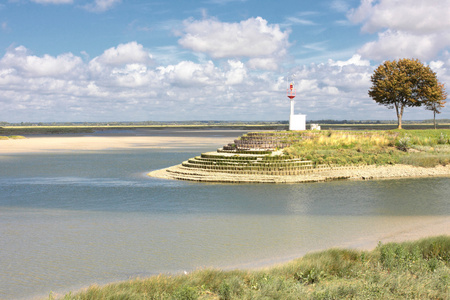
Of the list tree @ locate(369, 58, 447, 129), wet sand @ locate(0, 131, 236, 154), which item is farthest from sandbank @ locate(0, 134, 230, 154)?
tree @ locate(369, 58, 447, 129)

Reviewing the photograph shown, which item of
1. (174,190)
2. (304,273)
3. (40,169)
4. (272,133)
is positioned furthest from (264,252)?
(40,169)

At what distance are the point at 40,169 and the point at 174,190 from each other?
54.2ft

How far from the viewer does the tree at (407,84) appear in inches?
1933

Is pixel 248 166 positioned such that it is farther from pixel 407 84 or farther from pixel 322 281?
pixel 407 84

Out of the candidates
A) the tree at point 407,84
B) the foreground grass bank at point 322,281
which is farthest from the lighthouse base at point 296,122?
the foreground grass bank at point 322,281

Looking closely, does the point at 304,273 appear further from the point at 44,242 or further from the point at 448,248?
the point at 44,242

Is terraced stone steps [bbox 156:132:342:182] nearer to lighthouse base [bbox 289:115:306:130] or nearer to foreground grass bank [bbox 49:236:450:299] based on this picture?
lighthouse base [bbox 289:115:306:130]

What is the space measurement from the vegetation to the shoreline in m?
0.91

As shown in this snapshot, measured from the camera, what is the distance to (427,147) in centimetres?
3538

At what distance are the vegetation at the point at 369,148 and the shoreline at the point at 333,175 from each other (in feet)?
2.99

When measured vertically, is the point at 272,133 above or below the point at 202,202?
above

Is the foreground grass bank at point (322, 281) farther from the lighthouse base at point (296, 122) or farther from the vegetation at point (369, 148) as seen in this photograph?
the lighthouse base at point (296, 122)

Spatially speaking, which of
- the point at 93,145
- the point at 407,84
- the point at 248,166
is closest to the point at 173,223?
the point at 248,166

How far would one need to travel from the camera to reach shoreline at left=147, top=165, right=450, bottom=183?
25.5 m
